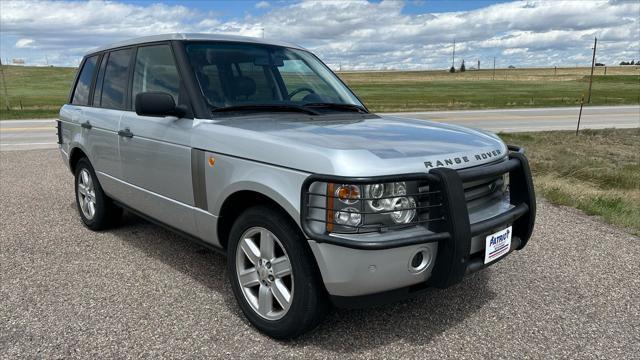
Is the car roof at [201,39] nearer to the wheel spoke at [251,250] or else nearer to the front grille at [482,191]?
the wheel spoke at [251,250]

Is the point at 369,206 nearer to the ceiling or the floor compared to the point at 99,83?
nearer to the floor

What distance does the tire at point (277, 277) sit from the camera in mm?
2854

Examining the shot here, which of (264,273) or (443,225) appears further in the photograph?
(264,273)

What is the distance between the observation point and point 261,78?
4.07 m

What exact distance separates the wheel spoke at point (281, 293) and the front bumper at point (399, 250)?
360 millimetres

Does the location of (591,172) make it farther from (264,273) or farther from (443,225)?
(264,273)

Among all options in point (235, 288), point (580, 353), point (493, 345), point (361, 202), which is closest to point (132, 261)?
point (235, 288)

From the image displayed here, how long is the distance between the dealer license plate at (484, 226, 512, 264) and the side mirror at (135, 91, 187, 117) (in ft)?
7.28

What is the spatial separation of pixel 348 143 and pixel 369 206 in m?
0.40

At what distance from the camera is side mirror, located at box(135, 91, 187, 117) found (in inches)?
137

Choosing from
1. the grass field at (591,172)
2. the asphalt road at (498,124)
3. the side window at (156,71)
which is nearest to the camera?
the side window at (156,71)

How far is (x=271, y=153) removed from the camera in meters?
2.95

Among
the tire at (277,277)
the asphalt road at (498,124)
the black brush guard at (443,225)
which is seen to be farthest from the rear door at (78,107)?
the asphalt road at (498,124)

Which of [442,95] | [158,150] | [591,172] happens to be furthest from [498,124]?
[442,95]
